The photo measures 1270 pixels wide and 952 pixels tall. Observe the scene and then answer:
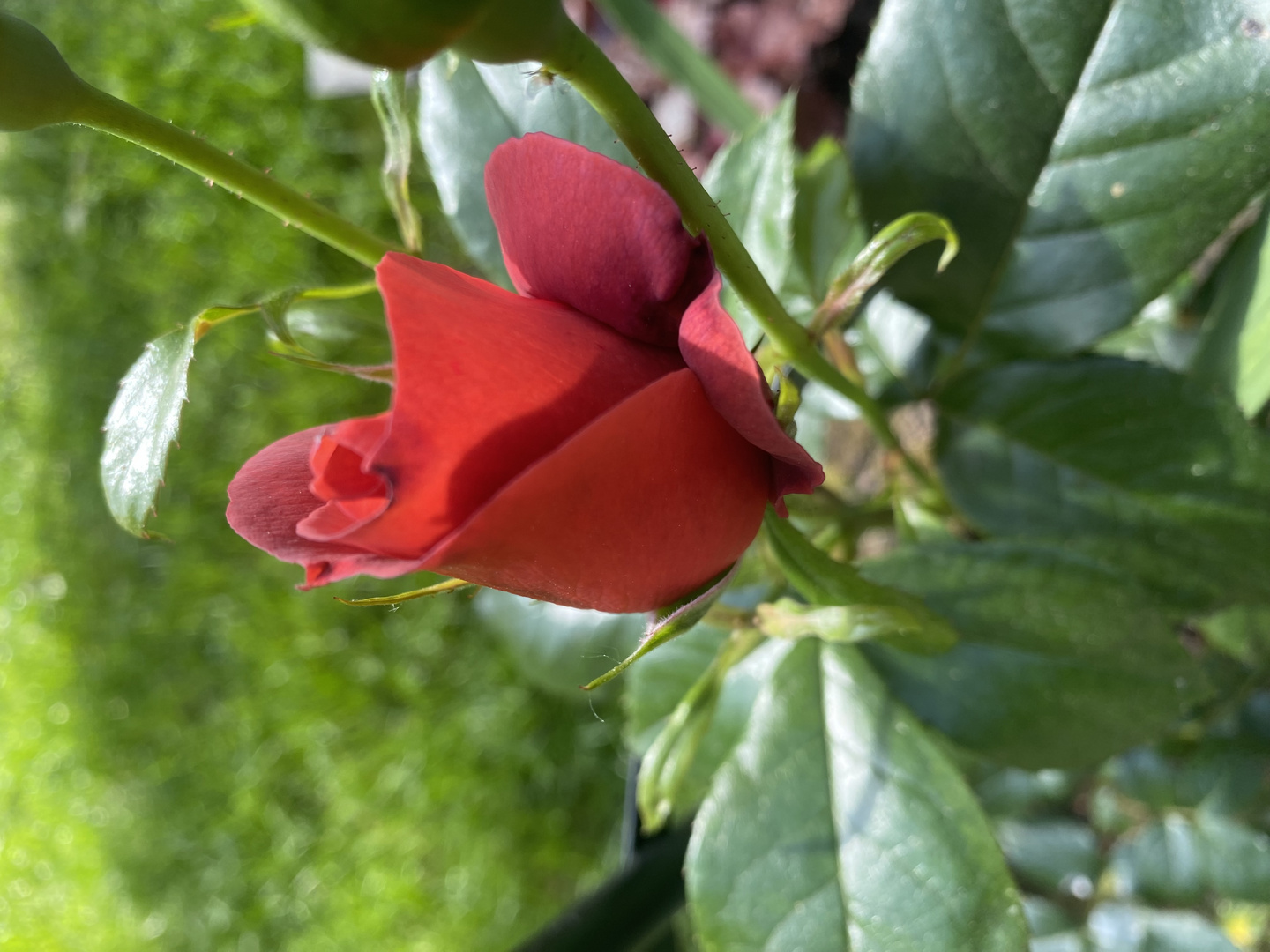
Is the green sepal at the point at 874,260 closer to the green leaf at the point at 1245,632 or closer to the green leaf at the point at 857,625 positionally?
the green leaf at the point at 857,625

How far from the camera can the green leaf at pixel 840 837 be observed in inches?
12.3

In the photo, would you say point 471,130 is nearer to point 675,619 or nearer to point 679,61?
point 675,619

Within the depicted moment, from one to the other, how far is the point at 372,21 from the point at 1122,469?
1.16ft

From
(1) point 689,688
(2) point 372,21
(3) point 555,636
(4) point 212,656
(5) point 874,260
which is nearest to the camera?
(2) point 372,21

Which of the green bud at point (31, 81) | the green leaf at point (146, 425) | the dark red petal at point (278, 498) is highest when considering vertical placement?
the green bud at point (31, 81)

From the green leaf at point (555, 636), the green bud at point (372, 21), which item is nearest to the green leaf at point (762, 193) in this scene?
the green bud at point (372, 21)

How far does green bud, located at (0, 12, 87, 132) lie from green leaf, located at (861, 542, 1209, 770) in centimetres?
31

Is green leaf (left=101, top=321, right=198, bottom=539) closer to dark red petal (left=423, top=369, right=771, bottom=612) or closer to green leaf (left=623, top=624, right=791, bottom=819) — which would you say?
dark red petal (left=423, top=369, right=771, bottom=612)

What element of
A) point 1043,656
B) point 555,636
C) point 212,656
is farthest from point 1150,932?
point 212,656

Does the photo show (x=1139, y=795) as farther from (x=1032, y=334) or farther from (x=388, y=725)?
(x=388, y=725)

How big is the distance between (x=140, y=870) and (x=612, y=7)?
1.75m

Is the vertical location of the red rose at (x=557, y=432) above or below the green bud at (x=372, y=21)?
below

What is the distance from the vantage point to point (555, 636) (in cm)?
72

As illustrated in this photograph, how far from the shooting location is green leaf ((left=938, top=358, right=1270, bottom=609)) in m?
0.35
